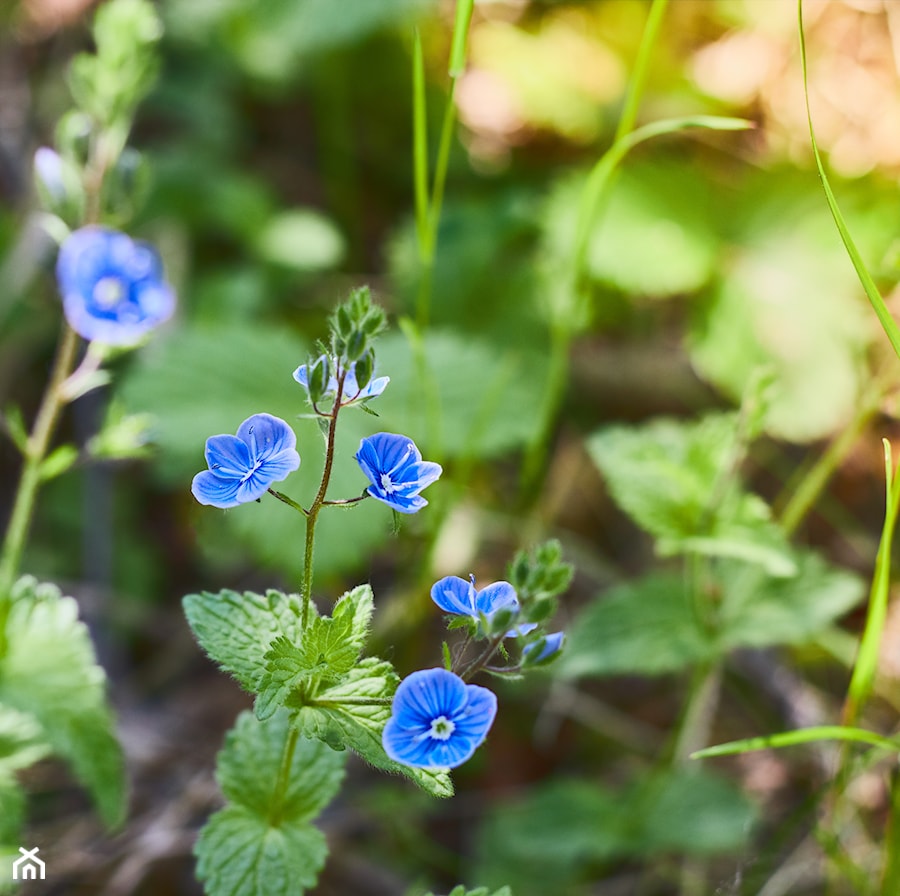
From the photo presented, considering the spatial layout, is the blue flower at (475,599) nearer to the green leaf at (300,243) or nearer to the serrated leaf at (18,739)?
the serrated leaf at (18,739)

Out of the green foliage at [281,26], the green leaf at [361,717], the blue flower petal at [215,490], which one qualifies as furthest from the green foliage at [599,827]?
the green foliage at [281,26]

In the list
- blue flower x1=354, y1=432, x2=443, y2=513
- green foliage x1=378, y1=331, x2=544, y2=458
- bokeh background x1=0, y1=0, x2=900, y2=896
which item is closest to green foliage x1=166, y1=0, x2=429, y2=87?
bokeh background x1=0, y1=0, x2=900, y2=896

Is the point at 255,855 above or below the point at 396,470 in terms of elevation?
below

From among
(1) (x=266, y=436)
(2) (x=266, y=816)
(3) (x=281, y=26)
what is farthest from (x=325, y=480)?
(3) (x=281, y=26)

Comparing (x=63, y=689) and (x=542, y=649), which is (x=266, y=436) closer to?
(x=542, y=649)

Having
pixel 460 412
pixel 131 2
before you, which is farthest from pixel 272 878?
pixel 131 2

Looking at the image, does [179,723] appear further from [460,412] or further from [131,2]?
[131,2]
